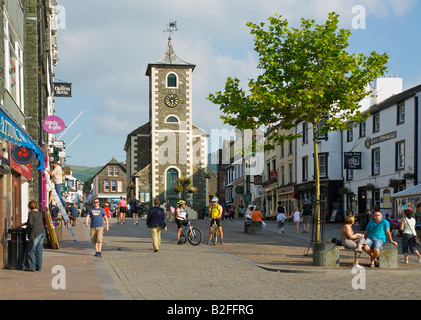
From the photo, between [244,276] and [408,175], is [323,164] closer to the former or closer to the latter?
[408,175]

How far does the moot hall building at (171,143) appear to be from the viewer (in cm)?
6469

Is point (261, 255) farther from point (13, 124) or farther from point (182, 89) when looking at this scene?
point (182, 89)

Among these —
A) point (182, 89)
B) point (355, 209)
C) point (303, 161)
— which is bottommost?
point (355, 209)

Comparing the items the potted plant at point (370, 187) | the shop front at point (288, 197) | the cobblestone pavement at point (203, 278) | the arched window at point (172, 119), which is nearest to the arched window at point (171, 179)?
the arched window at point (172, 119)

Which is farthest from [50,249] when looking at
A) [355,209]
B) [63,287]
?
[355,209]

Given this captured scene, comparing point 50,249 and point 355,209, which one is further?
point 355,209

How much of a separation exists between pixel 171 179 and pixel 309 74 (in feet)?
158

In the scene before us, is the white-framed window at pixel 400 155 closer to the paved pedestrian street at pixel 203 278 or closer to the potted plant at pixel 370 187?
the potted plant at pixel 370 187

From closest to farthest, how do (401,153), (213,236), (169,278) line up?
(169,278) → (213,236) → (401,153)

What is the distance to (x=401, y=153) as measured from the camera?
115 ft

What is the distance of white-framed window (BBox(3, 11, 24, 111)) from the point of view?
55.5ft

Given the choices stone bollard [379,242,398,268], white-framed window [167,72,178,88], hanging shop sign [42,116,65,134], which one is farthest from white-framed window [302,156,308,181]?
stone bollard [379,242,398,268]

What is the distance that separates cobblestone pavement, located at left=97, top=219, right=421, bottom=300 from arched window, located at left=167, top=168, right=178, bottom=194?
44.9 metres

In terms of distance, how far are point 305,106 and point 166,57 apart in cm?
5171
